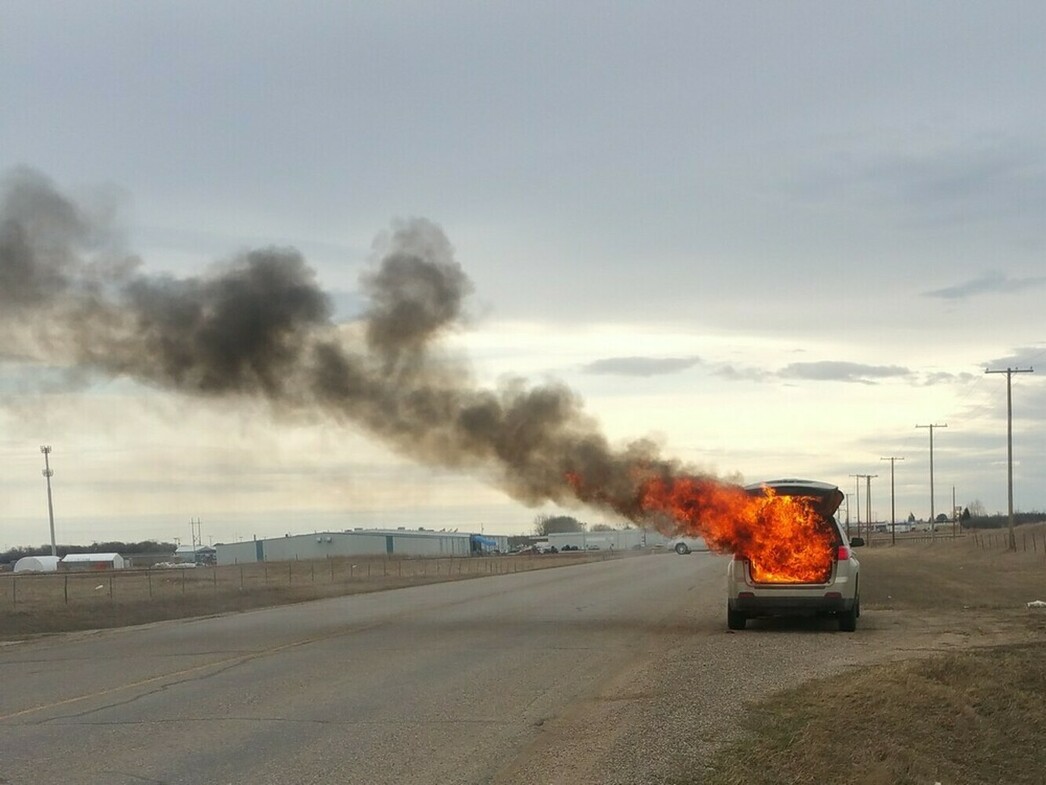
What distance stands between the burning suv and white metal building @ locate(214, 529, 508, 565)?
293ft

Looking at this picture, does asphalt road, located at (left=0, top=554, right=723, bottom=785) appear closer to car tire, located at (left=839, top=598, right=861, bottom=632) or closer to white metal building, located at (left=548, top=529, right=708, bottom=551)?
car tire, located at (left=839, top=598, right=861, bottom=632)

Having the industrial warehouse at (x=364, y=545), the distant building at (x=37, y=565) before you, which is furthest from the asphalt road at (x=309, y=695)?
the distant building at (x=37, y=565)

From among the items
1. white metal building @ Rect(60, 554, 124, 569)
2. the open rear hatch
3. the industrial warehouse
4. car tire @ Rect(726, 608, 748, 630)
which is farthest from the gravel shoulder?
white metal building @ Rect(60, 554, 124, 569)

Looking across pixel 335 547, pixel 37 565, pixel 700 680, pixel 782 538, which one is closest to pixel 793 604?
pixel 782 538

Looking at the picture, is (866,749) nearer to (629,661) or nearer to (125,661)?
(629,661)

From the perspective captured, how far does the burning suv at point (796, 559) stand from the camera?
16.2 meters

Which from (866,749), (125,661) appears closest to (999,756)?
(866,749)

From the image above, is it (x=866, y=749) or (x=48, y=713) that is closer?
(x=866, y=749)

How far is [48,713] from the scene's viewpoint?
421 inches

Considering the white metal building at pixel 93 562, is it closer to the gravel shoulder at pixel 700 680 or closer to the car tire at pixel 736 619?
the gravel shoulder at pixel 700 680

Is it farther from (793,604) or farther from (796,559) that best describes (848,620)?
(796,559)

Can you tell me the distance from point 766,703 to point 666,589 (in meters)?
21.1

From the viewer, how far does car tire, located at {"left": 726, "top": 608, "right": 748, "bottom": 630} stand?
17.0 metres

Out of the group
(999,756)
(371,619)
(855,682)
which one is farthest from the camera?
(371,619)
